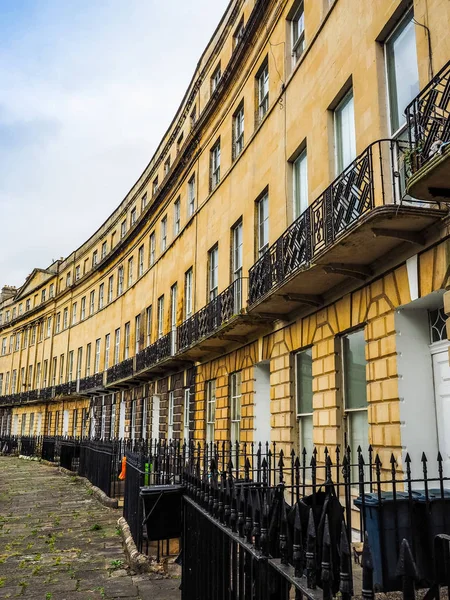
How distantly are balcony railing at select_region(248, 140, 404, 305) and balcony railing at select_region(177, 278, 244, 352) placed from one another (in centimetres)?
338

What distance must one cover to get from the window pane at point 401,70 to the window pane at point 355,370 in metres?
3.44

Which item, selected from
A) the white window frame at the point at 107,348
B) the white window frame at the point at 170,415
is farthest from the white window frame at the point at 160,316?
the white window frame at the point at 107,348

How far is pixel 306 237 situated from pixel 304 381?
10.5 ft

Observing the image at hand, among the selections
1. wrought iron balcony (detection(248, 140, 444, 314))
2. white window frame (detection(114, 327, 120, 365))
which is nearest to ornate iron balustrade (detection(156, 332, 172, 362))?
wrought iron balcony (detection(248, 140, 444, 314))

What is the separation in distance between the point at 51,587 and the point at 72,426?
34.3 metres

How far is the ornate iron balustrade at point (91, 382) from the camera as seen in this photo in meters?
32.2

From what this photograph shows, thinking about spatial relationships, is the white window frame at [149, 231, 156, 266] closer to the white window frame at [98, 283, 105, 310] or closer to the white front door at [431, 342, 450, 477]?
the white window frame at [98, 283, 105, 310]

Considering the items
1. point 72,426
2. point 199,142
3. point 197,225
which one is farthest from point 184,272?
point 72,426

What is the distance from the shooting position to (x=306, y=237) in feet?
32.0

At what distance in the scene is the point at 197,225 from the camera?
19.6m

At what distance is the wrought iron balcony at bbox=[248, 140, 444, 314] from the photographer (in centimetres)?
719

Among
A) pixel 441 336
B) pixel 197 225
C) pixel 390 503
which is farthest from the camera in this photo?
pixel 197 225

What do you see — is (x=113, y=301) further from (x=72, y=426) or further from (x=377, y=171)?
(x=377, y=171)

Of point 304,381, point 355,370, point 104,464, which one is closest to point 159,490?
point 355,370
